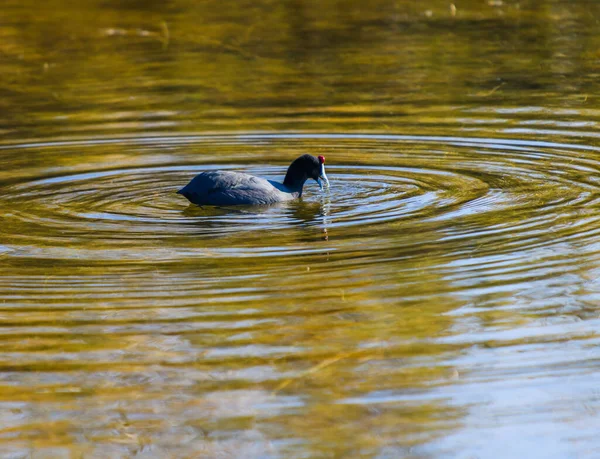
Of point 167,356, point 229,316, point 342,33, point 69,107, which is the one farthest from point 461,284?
point 342,33

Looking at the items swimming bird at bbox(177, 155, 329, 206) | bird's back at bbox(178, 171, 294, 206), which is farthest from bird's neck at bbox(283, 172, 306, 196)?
bird's back at bbox(178, 171, 294, 206)

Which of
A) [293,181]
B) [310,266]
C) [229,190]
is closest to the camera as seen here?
[310,266]

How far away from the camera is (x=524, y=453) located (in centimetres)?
531

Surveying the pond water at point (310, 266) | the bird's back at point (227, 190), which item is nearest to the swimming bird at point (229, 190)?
the bird's back at point (227, 190)

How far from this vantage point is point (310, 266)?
8.31 m

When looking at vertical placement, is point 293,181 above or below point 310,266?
above

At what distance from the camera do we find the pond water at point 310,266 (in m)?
5.75

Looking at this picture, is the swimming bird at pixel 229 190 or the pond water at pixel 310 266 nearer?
the pond water at pixel 310 266

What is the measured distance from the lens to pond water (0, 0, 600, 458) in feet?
18.9

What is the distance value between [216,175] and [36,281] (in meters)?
2.75

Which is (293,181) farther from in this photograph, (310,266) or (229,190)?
(310,266)

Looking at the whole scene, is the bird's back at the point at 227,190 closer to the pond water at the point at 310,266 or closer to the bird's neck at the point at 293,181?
the pond water at the point at 310,266

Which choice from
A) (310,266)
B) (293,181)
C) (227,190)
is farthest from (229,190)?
(310,266)

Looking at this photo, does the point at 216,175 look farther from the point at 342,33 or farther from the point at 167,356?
the point at 342,33
